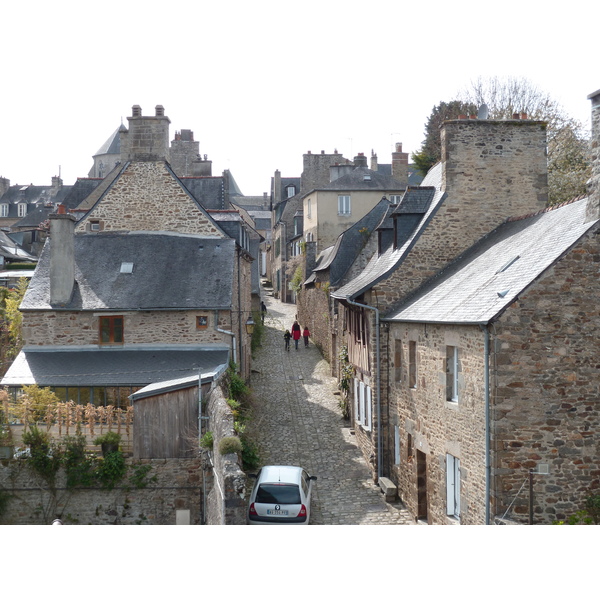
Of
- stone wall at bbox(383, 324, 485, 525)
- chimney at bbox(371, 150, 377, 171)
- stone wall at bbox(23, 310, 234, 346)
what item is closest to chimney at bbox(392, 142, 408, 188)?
chimney at bbox(371, 150, 377, 171)

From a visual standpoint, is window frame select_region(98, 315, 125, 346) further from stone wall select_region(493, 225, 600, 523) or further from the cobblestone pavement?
stone wall select_region(493, 225, 600, 523)

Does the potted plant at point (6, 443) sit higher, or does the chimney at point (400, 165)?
the chimney at point (400, 165)

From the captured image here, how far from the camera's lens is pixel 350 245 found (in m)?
26.7

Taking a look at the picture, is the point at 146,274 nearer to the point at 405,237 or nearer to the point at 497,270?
the point at 405,237

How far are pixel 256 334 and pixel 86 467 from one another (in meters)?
18.9

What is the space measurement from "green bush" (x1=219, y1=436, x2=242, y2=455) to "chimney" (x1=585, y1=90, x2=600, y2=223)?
6900 millimetres

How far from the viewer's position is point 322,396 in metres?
23.6

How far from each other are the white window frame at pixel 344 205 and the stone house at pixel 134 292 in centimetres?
1710

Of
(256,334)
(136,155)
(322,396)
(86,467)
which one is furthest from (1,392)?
(256,334)

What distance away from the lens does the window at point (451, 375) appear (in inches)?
469

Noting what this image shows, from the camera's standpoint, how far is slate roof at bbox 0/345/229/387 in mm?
16812

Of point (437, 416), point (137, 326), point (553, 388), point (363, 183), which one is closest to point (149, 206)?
point (137, 326)

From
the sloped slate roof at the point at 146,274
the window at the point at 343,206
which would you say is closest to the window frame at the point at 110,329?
the sloped slate roof at the point at 146,274

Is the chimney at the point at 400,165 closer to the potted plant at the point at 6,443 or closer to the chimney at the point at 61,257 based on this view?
the chimney at the point at 61,257
